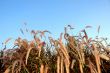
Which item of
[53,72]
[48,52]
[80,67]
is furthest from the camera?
[48,52]

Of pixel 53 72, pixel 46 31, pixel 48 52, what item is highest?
pixel 46 31

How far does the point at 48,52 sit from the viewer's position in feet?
13.2

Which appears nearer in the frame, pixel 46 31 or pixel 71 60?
pixel 71 60

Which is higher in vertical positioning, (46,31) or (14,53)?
(46,31)

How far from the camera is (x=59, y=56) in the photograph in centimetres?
367

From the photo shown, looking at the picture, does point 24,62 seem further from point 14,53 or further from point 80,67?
point 80,67

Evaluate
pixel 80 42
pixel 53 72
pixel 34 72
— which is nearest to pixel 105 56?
pixel 80 42

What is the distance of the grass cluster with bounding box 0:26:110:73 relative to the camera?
363cm

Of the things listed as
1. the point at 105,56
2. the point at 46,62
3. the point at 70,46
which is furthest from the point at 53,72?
the point at 105,56

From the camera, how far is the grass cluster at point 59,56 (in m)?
3.63

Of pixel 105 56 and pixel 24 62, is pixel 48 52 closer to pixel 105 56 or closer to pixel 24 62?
pixel 24 62

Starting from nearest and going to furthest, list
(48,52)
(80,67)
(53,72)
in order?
(80,67), (53,72), (48,52)

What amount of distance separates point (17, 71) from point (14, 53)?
403mm

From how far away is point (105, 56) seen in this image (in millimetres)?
3818
